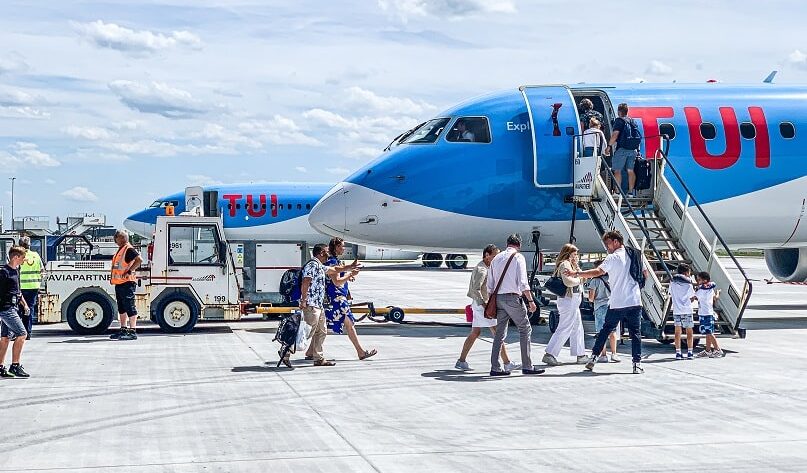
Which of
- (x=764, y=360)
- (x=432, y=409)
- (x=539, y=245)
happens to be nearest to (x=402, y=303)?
(x=539, y=245)

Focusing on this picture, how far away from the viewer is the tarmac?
8016mm

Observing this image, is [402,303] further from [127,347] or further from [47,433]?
[47,433]

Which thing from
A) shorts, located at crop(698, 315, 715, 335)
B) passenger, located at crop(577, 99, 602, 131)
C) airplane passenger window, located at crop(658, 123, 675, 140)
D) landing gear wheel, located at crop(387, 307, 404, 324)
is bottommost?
landing gear wheel, located at crop(387, 307, 404, 324)

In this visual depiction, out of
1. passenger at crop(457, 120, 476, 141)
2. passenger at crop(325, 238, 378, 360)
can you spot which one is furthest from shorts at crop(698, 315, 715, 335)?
passenger at crop(457, 120, 476, 141)

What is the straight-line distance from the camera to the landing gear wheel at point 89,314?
18.2 m

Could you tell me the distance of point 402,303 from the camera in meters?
26.8

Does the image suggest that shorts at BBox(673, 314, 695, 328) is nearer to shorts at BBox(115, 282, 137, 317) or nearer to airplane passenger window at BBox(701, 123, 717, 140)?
airplane passenger window at BBox(701, 123, 717, 140)

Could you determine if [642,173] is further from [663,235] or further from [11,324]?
[11,324]

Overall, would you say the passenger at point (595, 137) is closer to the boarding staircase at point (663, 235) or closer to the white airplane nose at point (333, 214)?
the boarding staircase at point (663, 235)

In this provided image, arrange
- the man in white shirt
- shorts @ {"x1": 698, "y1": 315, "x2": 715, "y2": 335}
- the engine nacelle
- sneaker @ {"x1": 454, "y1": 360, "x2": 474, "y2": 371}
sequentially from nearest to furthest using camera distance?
the man in white shirt → sneaker @ {"x1": 454, "y1": 360, "x2": 474, "y2": 371} → shorts @ {"x1": 698, "y1": 315, "x2": 715, "y2": 335} → the engine nacelle

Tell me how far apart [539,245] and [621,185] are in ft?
5.98

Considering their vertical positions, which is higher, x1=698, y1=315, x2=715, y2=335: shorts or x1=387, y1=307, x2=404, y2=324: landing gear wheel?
x1=698, y1=315, x2=715, y2=335: shorts

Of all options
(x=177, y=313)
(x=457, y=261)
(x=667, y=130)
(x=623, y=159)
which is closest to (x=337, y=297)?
(x=177, y=313)

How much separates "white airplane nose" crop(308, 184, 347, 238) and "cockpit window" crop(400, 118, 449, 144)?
1598 millimetres
